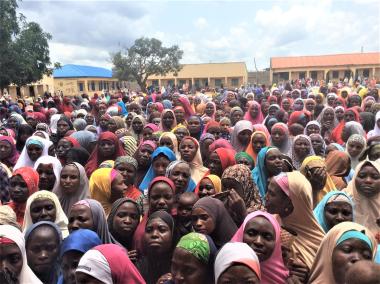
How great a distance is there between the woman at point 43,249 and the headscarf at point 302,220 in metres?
1.63

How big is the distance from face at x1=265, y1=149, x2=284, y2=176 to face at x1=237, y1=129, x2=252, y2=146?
144cm

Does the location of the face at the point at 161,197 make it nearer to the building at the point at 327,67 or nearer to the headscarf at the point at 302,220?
the headscarf at the point at 302,220

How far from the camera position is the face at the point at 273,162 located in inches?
161

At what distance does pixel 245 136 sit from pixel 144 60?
35.9 meters

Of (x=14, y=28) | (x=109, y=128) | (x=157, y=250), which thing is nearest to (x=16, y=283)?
(x=157, y=250)

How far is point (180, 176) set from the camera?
3.66m

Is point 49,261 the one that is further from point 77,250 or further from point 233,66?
point 233,66

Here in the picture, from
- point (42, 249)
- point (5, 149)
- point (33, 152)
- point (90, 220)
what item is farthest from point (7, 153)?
point (42, 249)

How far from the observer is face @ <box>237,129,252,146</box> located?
18.3 ft

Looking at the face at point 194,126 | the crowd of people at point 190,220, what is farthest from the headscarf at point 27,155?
the face at point 194,126

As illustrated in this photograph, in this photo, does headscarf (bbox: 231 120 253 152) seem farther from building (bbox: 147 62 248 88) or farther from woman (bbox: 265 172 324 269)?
building (bbox: 147 62 248 88)

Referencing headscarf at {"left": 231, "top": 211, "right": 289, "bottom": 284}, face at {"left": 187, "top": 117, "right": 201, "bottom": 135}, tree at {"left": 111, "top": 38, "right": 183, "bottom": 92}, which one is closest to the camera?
headscarf at {"left": 231, "top": 211, "right": 289, "bottom": 284}

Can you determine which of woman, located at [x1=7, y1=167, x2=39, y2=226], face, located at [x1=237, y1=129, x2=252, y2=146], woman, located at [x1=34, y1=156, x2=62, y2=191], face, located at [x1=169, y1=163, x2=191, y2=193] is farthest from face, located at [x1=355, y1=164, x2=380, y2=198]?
woman, located at [x1=7, y1=167, x2=39, y2=226]

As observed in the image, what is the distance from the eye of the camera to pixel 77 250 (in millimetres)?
2436
